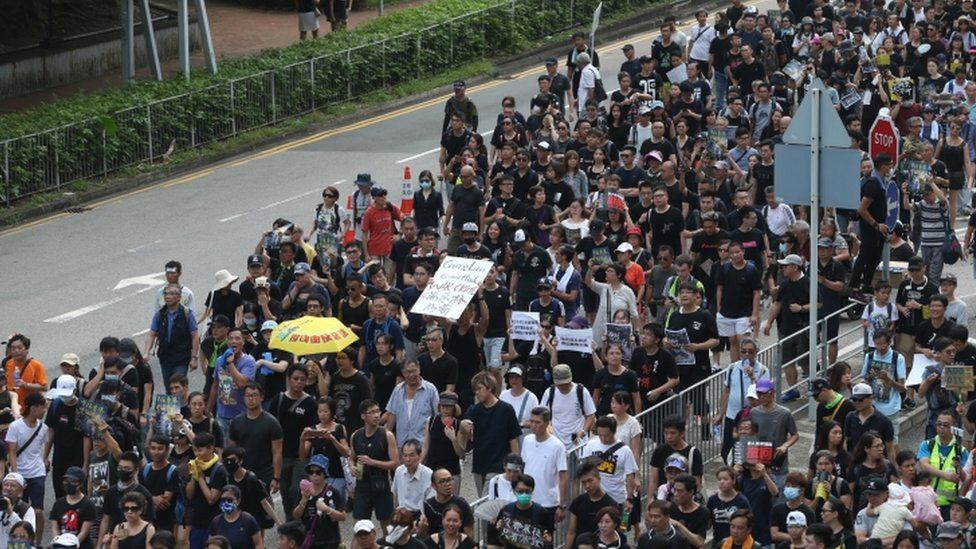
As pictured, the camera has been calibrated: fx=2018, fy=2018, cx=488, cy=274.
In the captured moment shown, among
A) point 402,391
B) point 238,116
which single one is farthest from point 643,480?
point 238,116

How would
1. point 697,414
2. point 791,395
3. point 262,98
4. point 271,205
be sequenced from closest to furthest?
1. point 697,414
2. point 791,395
3. point 271,205
4. point 262,98

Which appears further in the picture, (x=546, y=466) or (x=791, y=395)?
(x=791, y=395)

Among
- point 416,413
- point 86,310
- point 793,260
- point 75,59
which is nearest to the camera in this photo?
point 416,413

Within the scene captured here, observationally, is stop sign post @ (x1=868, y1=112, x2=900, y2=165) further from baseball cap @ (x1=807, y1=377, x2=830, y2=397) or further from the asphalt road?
baseball cap @ (x1=807, y1=377, x2=830, y2=397)

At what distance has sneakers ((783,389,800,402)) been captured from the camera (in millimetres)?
20453

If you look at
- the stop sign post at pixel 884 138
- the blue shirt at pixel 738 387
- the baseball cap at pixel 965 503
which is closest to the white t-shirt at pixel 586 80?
the stop sign post at pixel 884 138

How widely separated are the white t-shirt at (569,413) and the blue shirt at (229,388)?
317 cm

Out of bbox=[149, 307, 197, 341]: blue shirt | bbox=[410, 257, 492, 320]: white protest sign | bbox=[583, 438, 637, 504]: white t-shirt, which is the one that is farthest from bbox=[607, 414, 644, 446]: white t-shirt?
bbox=[149, 307, 197, 341]: blue shirt

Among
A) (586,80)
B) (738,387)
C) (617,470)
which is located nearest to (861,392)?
(738,387)

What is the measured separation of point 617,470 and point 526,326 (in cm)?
321

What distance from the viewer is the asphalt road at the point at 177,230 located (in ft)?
84.3

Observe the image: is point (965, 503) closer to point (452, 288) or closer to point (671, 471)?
point (671, 471)

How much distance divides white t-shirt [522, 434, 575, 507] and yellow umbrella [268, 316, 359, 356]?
9.02ft

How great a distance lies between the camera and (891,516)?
1589 centimetres
